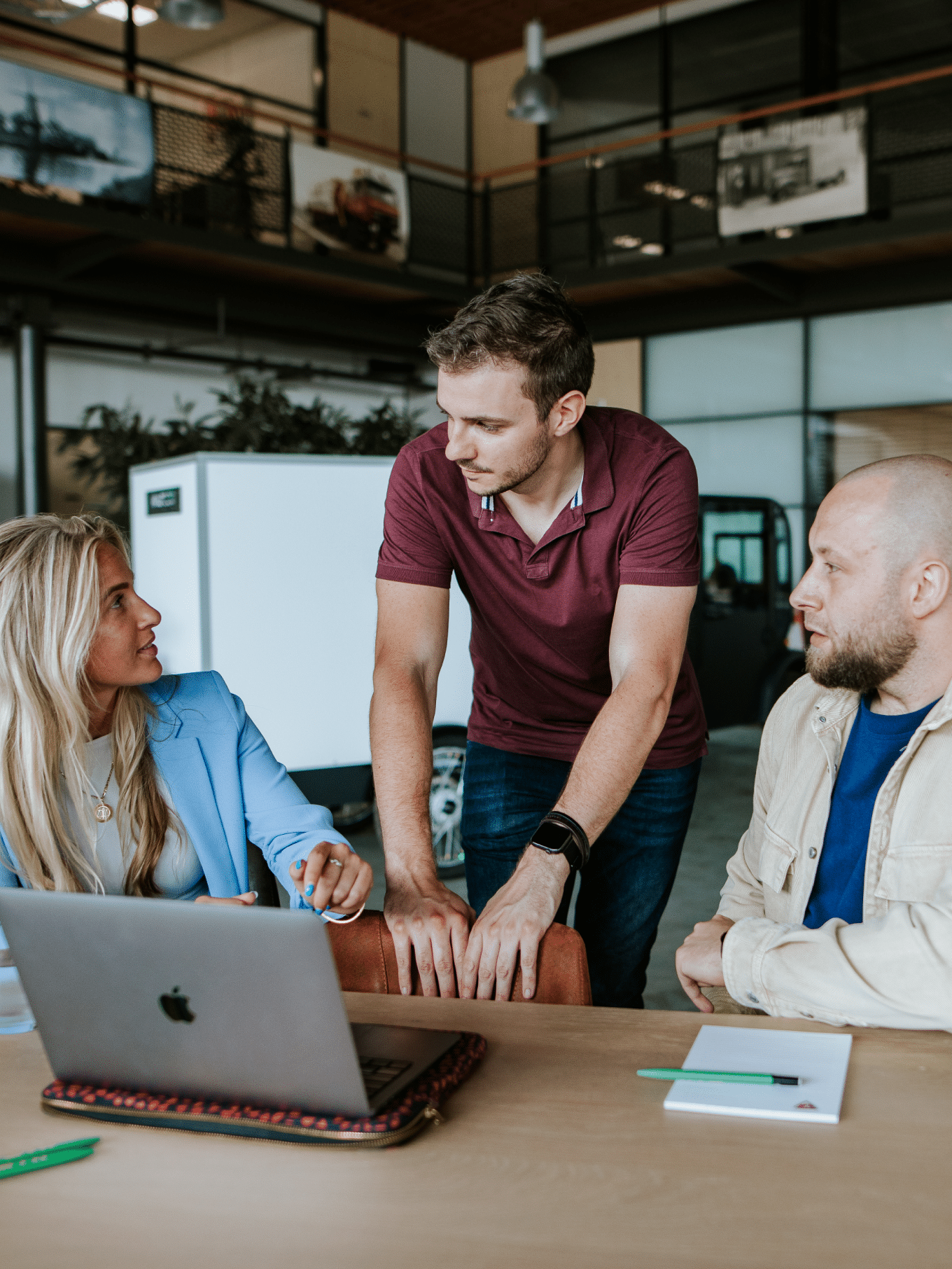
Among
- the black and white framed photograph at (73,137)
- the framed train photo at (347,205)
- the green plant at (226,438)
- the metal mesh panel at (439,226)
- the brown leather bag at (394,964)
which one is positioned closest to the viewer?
the brown leather bag at (394,964)

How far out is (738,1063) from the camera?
1.09 metres

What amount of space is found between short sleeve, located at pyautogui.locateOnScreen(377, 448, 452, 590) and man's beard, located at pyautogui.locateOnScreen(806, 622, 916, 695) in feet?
2.17

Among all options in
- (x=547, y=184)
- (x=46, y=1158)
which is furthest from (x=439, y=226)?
(x=46, y=1158)

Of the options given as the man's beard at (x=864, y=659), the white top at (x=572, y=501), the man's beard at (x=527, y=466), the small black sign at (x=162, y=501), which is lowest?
the man's beard at (x=864, y=659)

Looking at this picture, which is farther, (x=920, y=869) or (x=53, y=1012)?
(x=920, y=869)

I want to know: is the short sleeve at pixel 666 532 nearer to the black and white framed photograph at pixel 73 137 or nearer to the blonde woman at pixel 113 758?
the blonde woman at pixel 113 758

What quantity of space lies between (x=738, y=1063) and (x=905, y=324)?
9.02 m

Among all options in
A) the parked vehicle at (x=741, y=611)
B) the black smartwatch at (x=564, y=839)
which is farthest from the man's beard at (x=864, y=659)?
the parked vehicle at (x=741, y=611)

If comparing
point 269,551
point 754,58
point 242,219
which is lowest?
point 269,551

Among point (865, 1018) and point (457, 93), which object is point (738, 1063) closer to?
point (865, 1018)

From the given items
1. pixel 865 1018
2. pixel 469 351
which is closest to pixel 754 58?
pixel 469 351

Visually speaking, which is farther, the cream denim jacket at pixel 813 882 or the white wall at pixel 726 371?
the white wall at pixel 726 371

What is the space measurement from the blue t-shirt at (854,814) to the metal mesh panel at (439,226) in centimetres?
908

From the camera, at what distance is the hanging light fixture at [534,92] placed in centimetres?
841
